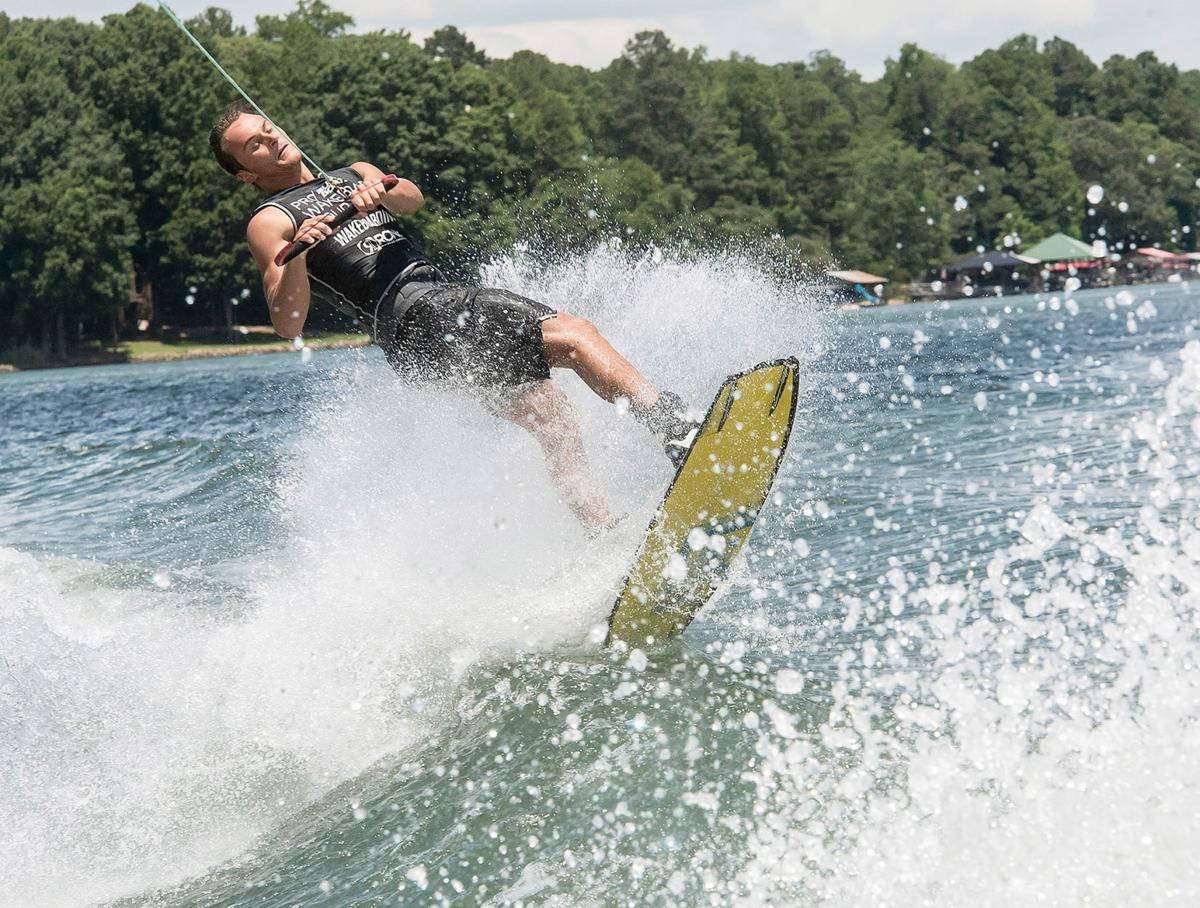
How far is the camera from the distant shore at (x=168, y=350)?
2051 inches

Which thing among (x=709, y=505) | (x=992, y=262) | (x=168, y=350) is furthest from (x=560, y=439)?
(x=992, y=262)

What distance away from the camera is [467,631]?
5.04 meters

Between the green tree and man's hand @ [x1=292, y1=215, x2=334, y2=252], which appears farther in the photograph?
the green tree

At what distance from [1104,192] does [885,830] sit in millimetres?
94681

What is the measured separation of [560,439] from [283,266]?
1.26m

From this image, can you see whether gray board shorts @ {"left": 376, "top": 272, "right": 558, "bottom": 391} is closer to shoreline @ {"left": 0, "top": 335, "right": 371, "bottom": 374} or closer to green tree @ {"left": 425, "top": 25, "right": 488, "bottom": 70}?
shoreline @ {"left": 0, "top": 335, "right": 371, "bottom": 374}

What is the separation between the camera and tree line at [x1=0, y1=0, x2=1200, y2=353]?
55.0 metres

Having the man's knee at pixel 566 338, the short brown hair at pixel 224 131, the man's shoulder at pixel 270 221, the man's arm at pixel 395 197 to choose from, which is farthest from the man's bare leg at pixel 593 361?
the short brown hair at pixel 224 131

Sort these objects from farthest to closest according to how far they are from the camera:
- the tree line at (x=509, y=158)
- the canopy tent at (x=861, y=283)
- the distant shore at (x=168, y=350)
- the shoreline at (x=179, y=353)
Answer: the canopy tent at (x=861, y=283) → the tree line at (x=509, y=158) → the distant shore at (x=168, y=350) → the shoreline at (x=179, y=353)

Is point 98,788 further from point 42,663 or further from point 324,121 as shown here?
point 324,121

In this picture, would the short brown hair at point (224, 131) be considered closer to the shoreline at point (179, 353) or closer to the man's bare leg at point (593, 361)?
the man's bare leg at point (593, 361)

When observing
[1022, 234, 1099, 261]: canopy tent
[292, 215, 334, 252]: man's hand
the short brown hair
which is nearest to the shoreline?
[1022, 234, 1099, 261]: canopy tent

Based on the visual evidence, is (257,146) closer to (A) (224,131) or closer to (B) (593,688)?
(A) (224,131)

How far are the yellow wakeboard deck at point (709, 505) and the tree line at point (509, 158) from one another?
42766 millimetres
